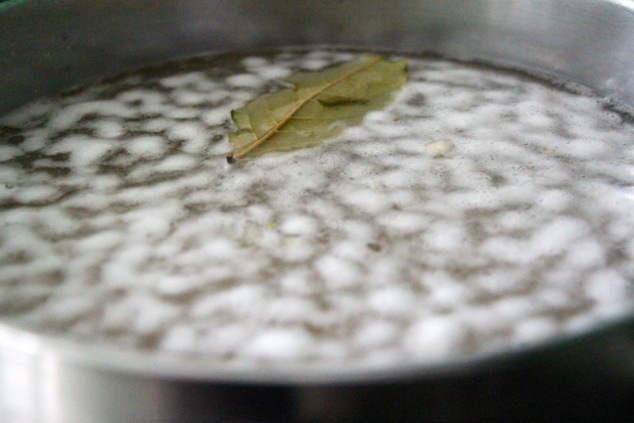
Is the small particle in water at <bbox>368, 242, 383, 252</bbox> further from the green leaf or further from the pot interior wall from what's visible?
the pot interior wall

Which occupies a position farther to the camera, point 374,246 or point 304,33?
point 304,33

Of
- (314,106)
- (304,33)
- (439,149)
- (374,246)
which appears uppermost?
(304,33)

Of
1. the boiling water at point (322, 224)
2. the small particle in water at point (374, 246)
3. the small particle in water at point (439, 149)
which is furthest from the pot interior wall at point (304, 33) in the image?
the small particle in water at point (374, 246)

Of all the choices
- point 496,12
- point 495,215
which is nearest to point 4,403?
point 495,215

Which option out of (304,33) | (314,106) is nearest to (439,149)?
(314,106)

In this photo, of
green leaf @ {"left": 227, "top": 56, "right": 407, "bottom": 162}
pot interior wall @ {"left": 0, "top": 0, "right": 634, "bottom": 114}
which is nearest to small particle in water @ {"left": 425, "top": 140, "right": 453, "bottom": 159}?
green leaf @ {"left": 227, "top": 56, "right": 407, "bottom": 162}

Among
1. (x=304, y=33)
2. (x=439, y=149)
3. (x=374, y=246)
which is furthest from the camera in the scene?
(x=304, y=33)

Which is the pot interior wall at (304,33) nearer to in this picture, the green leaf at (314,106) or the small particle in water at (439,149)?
the green leaf at (314,106)

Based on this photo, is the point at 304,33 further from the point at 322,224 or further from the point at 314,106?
the point at 322,224
